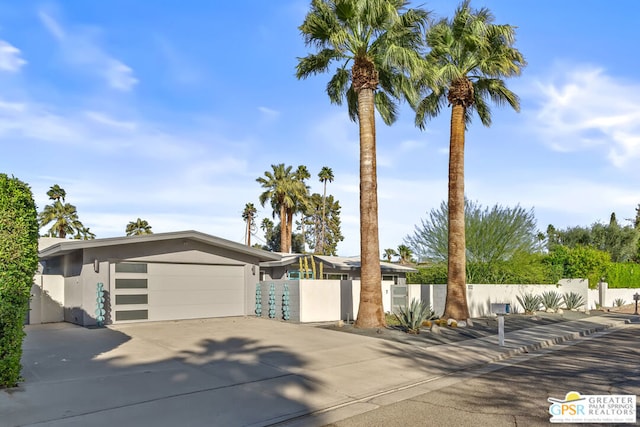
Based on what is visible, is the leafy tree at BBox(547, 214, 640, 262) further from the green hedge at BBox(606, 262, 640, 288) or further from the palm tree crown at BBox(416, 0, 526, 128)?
the palm tree crown at BBox(416, 0, 526, 128)

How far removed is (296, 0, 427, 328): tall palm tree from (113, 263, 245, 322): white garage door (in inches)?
237

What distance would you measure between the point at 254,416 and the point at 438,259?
82.0ft

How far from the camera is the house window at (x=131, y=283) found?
16781mm

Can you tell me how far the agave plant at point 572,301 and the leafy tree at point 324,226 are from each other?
34.8 m

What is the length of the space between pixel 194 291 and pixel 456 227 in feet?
35.5

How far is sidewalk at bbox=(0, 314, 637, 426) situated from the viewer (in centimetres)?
702

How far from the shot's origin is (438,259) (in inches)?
1200

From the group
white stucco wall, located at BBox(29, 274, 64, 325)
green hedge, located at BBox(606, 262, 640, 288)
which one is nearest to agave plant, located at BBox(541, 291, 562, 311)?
green hedge, located at BBox(606, 262, 640, 288)

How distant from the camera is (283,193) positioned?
45.6 meters

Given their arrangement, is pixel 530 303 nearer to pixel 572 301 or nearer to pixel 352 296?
pixel 572 301

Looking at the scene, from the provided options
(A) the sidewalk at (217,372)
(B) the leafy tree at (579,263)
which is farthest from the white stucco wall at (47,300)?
(B) the leafy tree at (579,263)

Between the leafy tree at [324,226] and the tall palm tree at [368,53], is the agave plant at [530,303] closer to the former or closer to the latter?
the tall palm tree at [368,53]

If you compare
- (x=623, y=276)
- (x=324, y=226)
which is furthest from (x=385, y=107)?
(x=324, y=226)

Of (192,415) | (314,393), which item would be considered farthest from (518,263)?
(192,415)
